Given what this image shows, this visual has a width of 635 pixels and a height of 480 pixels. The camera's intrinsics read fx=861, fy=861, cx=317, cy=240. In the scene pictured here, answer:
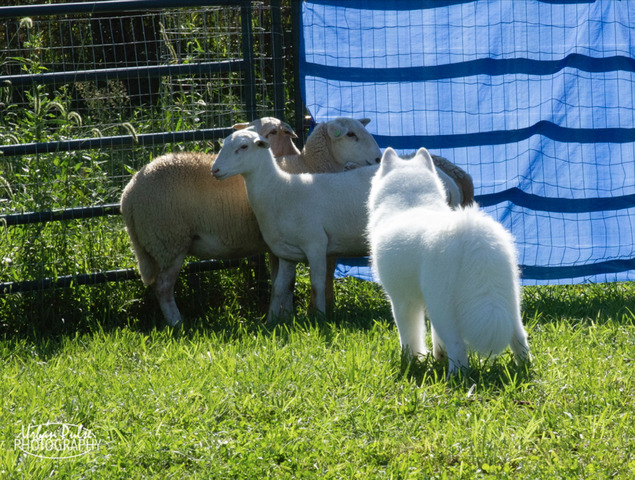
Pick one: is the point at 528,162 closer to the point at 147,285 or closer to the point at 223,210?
the point at 223,210

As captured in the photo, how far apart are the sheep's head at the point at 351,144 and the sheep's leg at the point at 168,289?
1.36 m

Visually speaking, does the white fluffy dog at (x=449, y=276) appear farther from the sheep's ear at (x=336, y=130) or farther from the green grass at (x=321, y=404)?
the sheep's ear at (x=336, y=130)

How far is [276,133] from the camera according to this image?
6270mm

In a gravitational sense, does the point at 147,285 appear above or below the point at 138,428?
below

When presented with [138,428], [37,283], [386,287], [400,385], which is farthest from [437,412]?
[37,283]

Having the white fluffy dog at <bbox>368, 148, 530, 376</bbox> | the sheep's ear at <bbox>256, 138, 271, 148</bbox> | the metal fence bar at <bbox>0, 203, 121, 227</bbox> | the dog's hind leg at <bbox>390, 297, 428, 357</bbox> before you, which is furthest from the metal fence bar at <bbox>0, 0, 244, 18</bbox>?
the dog's hind leg at <bbox>390, 297, 428, 357</bbox>

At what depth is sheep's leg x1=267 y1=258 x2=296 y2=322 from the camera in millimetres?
5904

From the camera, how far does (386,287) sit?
4.19 meters

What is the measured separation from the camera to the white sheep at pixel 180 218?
19.2 ft

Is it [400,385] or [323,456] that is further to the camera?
[400,385]

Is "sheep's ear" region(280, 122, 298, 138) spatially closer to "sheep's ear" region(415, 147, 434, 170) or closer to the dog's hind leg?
"sheep's ear" region(415, 147, 434, 170)

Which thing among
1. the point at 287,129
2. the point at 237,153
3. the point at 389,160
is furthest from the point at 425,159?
the point at 287,129

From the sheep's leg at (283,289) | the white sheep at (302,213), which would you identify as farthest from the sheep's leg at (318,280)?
the sheep's leg at (283,289)

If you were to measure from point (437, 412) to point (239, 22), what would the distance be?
4184 millimetres
